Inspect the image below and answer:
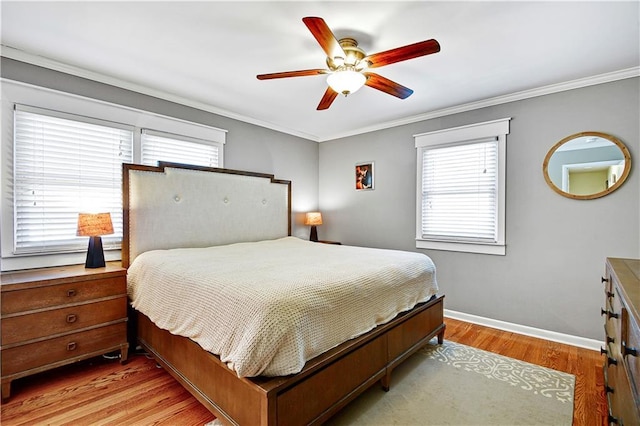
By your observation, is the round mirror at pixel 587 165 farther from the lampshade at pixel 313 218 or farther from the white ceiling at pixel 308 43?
the lampshade at pixel 313 218

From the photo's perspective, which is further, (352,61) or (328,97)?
(328,97)

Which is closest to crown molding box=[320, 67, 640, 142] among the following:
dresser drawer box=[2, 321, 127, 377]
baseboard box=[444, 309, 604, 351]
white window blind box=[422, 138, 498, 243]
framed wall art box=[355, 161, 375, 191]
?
white window blind box=[422, 138, 498, 243]

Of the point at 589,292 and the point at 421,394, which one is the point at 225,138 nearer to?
the point at 421,394

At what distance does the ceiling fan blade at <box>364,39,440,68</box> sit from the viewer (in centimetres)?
166

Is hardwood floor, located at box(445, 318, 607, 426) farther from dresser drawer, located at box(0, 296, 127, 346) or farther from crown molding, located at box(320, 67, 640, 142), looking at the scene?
dresser drawer, located at box(0, 296, 127, 346)

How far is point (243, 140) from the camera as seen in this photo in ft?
12.8

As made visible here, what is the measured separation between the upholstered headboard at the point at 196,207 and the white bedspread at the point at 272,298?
33 centimetres

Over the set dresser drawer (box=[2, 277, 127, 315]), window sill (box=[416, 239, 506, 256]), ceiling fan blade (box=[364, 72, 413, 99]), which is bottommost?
dresser drawer (box=[2, 277, 127, 315])

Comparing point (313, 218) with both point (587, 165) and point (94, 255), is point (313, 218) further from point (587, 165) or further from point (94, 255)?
point (587, 165)

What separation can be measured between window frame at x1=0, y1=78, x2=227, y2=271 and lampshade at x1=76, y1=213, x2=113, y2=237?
0.47 meters

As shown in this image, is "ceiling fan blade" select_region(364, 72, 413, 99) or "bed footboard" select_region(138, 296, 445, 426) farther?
"ceiling fan blade" select_region(364, 72, 413, 99)

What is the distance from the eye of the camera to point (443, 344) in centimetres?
277

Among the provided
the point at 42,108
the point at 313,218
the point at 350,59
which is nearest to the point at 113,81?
the point at 42,108

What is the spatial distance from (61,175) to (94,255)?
785mm
